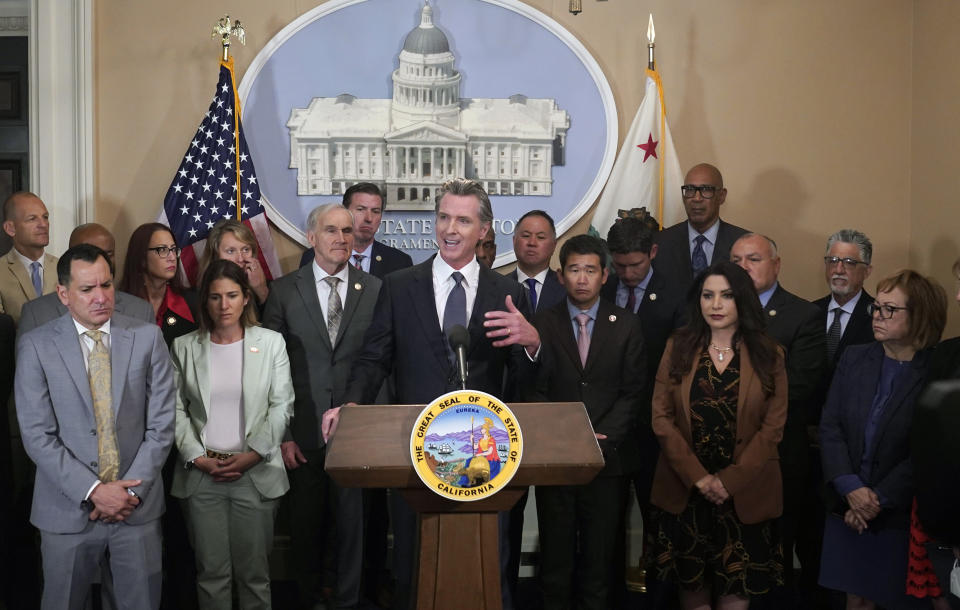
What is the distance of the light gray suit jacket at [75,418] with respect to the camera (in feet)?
11.1

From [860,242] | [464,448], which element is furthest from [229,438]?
[860,242]

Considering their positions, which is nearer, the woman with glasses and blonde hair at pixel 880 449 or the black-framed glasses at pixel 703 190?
the woman with glasses and blonde hair at pixel 880 449

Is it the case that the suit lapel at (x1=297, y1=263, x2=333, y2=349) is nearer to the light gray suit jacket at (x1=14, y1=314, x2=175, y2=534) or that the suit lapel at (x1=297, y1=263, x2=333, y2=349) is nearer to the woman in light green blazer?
the woman in light green blazer

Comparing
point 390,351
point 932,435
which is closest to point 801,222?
point 390,351

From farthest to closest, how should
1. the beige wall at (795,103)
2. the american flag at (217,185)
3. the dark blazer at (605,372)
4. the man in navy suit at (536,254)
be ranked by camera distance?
1. the beige wall at (795,103)
2. the american flag at (217,185)
3. the man in navy suit at (536,254)
4. the dark blazer at (605,372)

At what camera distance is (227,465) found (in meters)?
3.80

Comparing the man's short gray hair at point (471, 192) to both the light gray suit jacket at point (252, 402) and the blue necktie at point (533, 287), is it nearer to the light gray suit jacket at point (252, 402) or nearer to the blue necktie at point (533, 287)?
the light gray suit jacket at point (252, 402)

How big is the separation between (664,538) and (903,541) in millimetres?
912

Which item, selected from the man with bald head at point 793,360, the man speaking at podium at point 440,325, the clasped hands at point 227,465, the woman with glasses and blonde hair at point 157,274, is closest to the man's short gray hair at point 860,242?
the man with bald head at point 793,360

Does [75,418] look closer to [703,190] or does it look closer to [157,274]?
[157,274]

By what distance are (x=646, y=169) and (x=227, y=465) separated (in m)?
2.86

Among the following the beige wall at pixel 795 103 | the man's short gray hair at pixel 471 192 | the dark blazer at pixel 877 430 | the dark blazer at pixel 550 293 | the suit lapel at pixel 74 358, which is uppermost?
the beige wall at pixel 795 103

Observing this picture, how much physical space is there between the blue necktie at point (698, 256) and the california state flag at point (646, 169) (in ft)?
1.65

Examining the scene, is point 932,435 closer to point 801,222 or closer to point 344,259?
point 344,259
